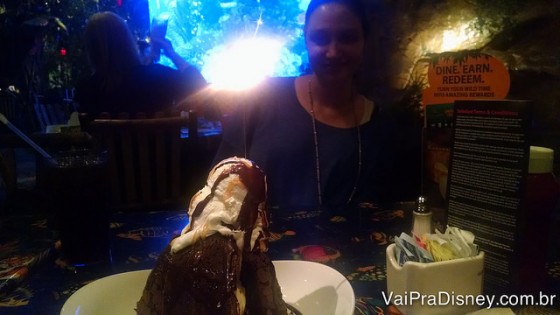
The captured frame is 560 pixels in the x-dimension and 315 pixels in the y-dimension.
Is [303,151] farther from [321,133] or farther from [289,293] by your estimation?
[289,293]

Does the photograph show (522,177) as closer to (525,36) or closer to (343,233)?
(343,233)

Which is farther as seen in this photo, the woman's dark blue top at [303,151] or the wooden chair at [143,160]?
the wooden chair at [143,160]

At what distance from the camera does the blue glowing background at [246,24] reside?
2.92 m

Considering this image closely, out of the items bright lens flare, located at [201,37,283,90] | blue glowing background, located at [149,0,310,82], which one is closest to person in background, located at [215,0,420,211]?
bright lens flare, located at [201,37,283,90]

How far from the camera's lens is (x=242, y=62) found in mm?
Result: 2293

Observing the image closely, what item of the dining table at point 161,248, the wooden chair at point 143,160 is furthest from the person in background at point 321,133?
the wooden chair at point 143,160

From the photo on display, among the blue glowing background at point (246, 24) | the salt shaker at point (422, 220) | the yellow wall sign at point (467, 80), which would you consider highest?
the blue glowing background at point (246, 24)

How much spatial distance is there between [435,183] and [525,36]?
1471 mm

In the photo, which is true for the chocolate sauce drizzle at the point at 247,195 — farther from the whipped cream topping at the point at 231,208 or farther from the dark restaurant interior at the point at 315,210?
the dark restaurant interior at the point at 315,210

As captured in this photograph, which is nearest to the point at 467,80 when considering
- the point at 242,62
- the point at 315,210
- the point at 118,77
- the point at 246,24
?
the point at 315,210

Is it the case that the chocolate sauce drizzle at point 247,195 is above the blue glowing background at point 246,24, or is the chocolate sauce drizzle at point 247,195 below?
below

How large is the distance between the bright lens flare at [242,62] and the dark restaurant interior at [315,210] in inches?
0.6

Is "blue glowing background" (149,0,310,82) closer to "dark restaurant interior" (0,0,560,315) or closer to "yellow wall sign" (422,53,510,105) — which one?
"dark restaurant interior" (0,0,560,315)

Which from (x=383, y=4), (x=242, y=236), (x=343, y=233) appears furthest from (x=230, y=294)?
(x=383, y=4)
